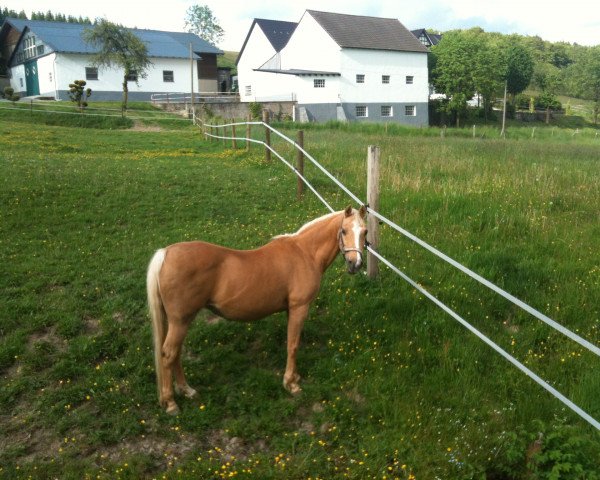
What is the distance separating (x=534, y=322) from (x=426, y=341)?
1343mm

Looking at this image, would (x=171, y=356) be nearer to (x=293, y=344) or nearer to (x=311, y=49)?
(x=293, y=344)

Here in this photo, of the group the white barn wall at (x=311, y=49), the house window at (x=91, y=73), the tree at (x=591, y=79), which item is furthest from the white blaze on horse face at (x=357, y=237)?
the tree at (x=591, y=79)

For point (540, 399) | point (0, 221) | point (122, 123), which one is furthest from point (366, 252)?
point (122, 123)

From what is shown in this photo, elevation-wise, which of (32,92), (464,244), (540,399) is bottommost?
(540,399)

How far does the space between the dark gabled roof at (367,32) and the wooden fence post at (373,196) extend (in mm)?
43325

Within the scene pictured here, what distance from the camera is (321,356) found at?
5.38 metres

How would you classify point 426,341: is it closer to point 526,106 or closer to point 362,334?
point 362,334

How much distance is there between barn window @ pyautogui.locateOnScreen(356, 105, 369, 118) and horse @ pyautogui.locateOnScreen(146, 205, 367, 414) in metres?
45.6

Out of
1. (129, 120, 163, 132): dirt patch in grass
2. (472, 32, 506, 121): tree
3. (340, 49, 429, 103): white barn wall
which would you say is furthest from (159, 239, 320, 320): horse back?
(472, 32, 506, 121): tree

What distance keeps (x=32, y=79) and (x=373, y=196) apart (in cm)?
5283

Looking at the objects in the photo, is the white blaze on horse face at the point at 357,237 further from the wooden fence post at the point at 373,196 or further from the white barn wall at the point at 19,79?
the white barn wall at the point at 19,79

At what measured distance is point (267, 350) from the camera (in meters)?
5.50

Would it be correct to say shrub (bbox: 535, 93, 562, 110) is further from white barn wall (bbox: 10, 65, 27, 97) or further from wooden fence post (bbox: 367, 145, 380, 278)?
wooden fence post (bbox: 367, 145, 380, 278)

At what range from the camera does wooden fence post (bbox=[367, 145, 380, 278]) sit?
636cm
